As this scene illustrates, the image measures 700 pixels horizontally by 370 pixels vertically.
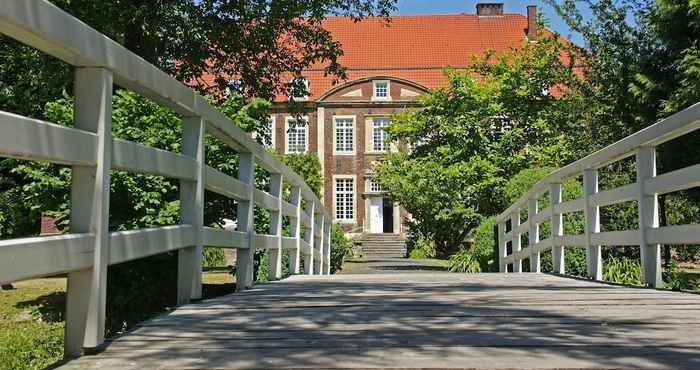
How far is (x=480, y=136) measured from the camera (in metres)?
26.9

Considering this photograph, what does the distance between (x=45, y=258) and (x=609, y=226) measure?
13.1 m

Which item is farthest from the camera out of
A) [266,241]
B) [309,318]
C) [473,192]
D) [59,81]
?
[473,192]

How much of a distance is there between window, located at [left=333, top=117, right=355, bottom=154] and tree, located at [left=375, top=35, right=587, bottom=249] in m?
15.2

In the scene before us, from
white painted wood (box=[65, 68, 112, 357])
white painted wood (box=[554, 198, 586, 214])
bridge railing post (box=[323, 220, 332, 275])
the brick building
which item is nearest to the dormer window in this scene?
bridge railing post (box=[323, 220, 332, 275])

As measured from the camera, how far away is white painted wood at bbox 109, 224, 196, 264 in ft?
11.2

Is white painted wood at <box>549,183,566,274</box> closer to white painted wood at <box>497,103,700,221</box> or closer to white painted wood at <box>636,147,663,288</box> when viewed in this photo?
white painted wood at <box>497,103,700,221</box>

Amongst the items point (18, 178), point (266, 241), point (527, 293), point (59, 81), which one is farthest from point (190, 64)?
point (527, 293)

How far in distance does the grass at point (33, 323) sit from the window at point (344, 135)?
30.2 metres

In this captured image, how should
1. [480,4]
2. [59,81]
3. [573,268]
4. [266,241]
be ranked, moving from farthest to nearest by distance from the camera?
1. [480,4]
2. [59,81]
3. [573,268]
4. [266,241]

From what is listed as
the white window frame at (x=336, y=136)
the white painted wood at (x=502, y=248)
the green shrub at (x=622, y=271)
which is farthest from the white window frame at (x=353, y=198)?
the green shrub at (x=622, y=271)

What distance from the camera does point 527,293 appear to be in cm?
548

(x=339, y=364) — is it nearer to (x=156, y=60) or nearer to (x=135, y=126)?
(x=135, y=126)

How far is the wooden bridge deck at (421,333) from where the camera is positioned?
2.89 metres

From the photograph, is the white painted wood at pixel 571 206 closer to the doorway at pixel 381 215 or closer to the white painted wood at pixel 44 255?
the white painted wood at pixel 44 255
